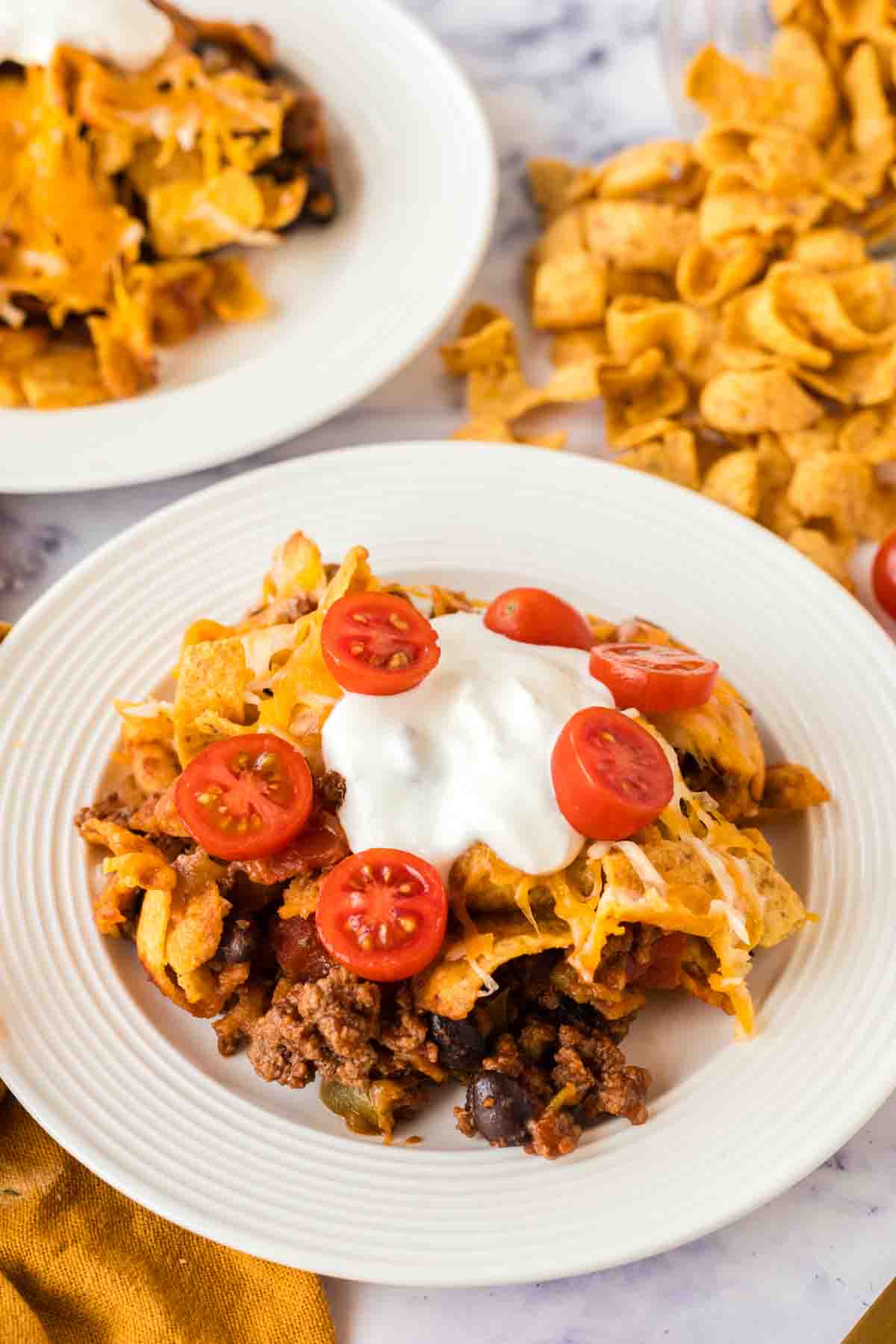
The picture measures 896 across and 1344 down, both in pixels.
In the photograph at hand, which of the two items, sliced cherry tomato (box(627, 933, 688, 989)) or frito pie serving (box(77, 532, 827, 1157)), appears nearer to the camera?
frito pie serving (box(77, 532, 827, 1157))

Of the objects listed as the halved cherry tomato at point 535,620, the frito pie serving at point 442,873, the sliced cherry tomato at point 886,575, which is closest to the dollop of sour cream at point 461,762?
the frito pie serving at point 442,873

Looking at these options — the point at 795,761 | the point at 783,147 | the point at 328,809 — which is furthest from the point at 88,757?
the point at 783,147

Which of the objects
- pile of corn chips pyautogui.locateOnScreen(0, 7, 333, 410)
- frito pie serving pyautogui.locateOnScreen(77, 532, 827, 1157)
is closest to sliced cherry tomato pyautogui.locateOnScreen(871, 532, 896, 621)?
frito pie serving pyautogui.locateOnScreen(77, 532, 827, 1157)

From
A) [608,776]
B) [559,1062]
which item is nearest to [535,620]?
[608,776]

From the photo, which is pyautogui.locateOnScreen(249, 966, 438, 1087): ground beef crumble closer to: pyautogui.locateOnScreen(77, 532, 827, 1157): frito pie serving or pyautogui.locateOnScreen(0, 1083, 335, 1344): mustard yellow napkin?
pyautogui.locateOnScreen(77, 532, 827, 1157): frito pie serving

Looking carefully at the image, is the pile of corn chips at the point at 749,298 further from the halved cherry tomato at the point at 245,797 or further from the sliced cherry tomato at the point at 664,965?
the halved cherry tomato at the point at 245,797

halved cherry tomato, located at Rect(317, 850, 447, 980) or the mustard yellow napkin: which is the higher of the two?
halved cherry tomato, located at Rect(317, 850, 447, 980)

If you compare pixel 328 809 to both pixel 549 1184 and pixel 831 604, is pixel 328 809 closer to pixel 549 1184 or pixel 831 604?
pixel 549 1184

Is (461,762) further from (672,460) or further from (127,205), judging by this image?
(127,205)
